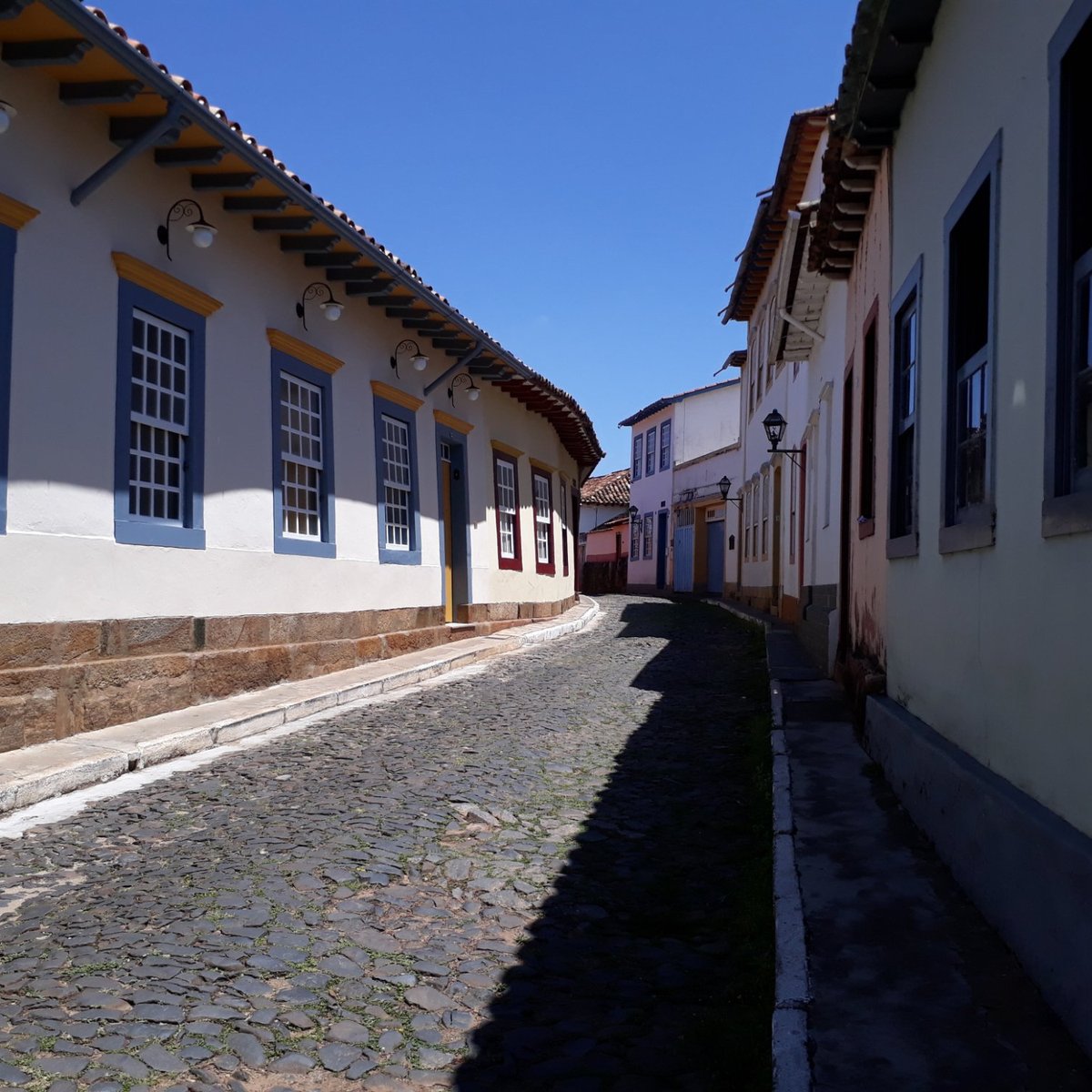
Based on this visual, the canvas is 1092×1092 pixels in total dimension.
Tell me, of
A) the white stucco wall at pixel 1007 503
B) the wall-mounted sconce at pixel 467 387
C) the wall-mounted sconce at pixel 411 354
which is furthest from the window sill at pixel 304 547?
the white stucco wall at pixel 1007 503

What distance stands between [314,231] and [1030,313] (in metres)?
7.43

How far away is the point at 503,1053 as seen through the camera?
10.0ft

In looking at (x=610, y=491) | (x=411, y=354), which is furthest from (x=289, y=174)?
(x=610, y=491)

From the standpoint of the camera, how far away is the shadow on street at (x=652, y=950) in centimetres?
298

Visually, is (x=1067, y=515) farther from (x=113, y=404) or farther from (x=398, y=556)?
(x=398, y=556)

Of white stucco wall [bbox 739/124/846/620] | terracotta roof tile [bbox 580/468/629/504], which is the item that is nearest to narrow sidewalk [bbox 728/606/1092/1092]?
white stucco wall [bbox 739/124/846/620]

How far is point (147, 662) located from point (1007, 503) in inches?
238

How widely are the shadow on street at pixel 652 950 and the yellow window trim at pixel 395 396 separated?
629 centimetres

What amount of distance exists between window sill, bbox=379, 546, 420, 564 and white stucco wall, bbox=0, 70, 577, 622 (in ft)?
0.41

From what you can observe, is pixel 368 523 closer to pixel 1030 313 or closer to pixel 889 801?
pixel 889 801

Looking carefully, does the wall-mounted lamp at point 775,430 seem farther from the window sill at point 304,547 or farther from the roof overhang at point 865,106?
the window sill at point 304,547

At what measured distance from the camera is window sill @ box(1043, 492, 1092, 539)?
2.86 metres

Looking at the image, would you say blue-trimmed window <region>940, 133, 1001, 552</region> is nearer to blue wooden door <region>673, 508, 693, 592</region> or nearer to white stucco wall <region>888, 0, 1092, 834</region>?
white stucco wall <region>888, 0, 1092, 834</region>

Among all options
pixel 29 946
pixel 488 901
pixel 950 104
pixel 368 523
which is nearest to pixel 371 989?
pixel 488 901
